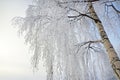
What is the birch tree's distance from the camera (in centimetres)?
332

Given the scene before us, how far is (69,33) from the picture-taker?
3.49m

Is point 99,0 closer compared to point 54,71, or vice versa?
point 54,71

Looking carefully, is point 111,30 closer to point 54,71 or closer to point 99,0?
point 99,0

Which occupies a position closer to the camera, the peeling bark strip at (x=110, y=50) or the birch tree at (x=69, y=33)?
the peeling bark strip at (x=110, y=50)

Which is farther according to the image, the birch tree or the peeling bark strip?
the birch tree

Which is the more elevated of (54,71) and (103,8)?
(103,8)

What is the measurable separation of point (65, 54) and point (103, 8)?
1.47 metres

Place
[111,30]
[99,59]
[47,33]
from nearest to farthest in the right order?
1. [47,33]
2. [111,30]
3. [99,59]

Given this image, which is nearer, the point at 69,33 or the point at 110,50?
the point at 110,50

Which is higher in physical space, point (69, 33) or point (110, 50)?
point (69, 33)

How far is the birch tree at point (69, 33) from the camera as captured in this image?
131 inches

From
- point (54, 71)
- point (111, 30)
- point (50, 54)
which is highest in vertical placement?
point (111, 30)

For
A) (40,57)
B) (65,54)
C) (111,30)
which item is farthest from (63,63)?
(111,30)

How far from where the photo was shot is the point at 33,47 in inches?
137
